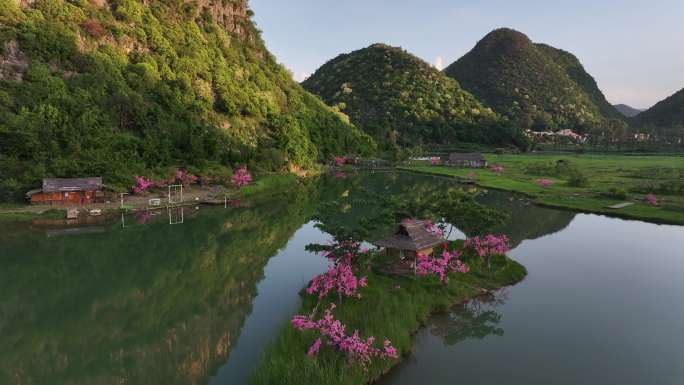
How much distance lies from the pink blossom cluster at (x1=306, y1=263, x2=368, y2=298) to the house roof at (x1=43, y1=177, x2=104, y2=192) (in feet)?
133

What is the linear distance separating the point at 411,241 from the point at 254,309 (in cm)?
1069

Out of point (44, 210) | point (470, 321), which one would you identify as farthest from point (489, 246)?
point (44, 210)

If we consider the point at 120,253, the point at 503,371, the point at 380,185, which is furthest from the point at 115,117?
the point at 503,371

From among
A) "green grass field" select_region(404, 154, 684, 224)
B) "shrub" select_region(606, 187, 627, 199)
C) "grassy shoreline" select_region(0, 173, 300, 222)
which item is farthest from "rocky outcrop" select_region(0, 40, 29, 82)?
"shrub" select_region(606, 187, 627, 199)

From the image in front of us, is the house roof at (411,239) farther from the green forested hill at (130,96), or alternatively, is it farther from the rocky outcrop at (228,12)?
the rocky outcrop at (228,12)

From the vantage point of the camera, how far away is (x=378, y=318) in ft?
60.2

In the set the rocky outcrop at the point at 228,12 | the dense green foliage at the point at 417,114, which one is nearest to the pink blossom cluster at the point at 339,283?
the rocky outcrop at the point at 228,12

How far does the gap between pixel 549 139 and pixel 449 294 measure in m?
183

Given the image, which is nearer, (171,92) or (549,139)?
(171,92)

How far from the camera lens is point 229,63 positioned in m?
106

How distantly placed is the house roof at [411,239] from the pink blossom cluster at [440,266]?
886 millimetres

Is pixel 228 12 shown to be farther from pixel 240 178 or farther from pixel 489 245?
pixel 489 245

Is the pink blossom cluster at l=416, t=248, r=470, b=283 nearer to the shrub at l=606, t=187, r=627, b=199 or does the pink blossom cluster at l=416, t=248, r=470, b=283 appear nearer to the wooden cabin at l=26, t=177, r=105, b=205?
the shrub at l=606, t=187, r=627, b=199

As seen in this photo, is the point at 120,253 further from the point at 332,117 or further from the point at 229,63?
the point at 332,117
